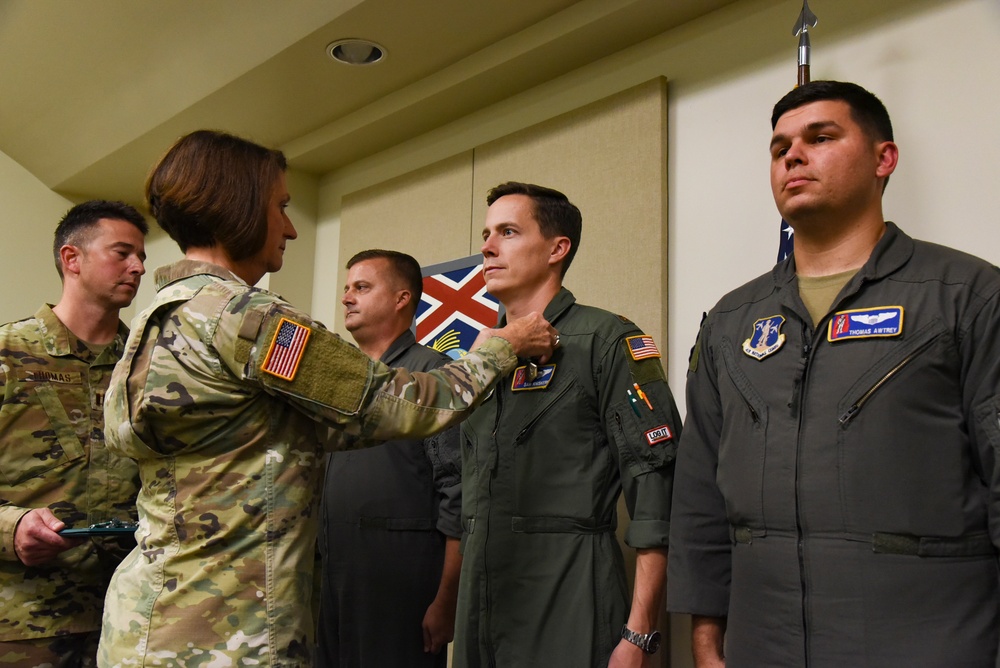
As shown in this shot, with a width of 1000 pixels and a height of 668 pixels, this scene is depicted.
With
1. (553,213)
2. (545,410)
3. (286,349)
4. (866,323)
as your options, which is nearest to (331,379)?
(286,349)

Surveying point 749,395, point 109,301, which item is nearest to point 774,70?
point 749,395

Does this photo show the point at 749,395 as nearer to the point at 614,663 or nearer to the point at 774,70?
the point at 614,663

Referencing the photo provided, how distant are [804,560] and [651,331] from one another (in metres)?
1.57

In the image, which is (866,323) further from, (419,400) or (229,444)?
(229,444)

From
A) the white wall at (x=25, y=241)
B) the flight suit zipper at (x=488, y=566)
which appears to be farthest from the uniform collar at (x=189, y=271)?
the white wall at (x=25, y=241)

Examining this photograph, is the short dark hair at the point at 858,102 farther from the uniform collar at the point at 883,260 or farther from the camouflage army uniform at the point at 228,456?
the camouflage army uniform at the point at 228,456

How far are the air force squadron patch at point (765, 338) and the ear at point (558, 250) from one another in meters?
0.75

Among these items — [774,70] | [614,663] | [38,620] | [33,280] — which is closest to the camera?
[614,663]

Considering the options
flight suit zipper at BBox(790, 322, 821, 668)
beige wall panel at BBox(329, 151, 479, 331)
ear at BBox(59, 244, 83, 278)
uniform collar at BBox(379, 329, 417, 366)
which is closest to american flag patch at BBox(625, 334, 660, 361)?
flight suit zipper at BBox(790, 322, 821, 668)

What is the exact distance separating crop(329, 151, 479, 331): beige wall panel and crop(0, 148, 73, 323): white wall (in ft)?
7.37

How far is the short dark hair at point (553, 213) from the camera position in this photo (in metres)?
2.42

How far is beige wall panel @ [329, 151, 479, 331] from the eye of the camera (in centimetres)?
398

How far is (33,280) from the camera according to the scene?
18.4ft

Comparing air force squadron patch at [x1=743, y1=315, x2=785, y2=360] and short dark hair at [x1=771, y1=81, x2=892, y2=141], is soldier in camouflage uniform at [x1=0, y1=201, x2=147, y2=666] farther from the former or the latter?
short dark hair at [x1=771, y1=81, x2=892, y2=141]
